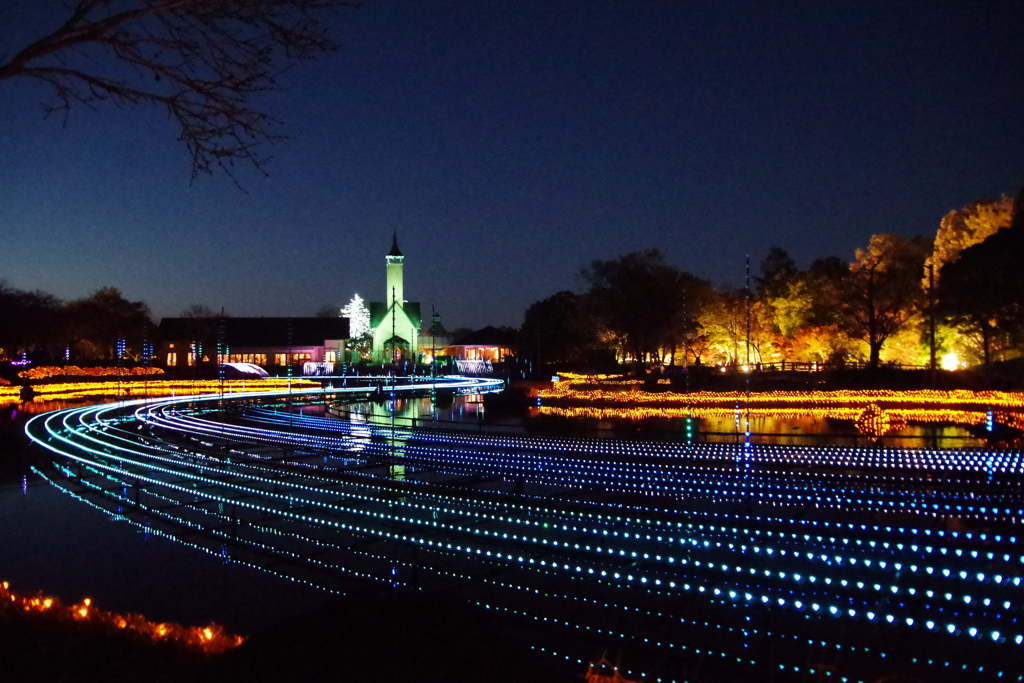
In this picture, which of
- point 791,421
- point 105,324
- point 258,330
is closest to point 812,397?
point 791,421

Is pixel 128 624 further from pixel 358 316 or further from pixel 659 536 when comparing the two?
pixel 358 316

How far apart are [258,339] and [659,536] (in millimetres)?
86080

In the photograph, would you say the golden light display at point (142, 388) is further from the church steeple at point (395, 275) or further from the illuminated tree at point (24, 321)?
the church steeple at point (395, 275)

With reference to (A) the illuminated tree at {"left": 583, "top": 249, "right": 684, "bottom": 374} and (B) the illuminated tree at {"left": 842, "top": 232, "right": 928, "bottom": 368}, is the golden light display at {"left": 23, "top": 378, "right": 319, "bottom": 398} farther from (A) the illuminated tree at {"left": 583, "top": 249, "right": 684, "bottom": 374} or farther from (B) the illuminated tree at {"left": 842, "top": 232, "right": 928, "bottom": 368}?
(B) the illuminated tree at {"left": 842, "top": 232, "right": 928, "bottom": 368}

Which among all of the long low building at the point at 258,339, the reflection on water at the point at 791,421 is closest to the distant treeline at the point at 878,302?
the reflection on water at the point at 791,421

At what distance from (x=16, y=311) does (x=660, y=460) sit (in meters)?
57.6

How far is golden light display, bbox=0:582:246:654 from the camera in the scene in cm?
594

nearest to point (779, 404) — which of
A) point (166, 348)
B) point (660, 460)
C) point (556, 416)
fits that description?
point (556, 416)

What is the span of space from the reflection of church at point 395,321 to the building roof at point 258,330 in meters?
4.60

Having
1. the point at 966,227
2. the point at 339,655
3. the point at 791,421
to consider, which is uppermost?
the point at 966,227

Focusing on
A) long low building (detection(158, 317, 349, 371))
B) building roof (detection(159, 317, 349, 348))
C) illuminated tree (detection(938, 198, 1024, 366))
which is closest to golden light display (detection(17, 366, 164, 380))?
long low building (detection(158, 317, 349, 371))

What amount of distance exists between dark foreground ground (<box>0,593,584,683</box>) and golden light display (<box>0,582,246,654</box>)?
0.15 meters

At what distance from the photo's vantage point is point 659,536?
980cm

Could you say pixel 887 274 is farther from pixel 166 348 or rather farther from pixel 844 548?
pixel 166 348
